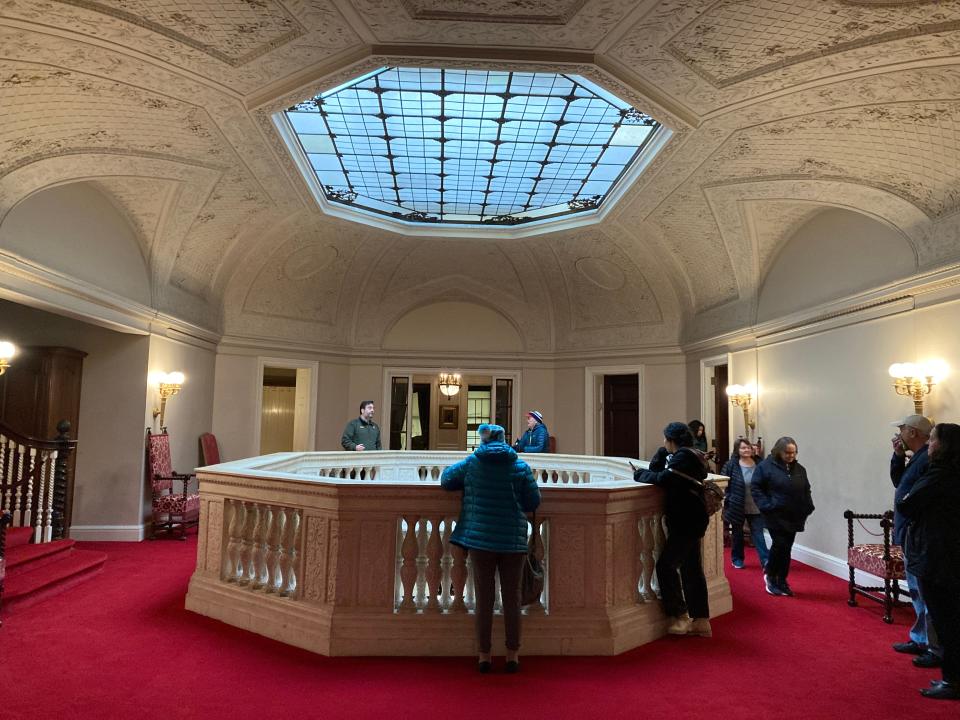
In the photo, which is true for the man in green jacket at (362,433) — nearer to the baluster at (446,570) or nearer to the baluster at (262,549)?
the baluster at (262,549)

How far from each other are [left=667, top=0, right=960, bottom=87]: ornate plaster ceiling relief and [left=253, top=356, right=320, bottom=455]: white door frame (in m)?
9.64

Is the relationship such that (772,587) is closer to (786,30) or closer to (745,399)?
(745,399)

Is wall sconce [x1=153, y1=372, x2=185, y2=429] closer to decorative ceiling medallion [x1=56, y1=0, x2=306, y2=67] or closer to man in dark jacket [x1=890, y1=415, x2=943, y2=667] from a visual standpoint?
decorative ceiling medallion [x1=56, y1=0, x2=306, y2=67]

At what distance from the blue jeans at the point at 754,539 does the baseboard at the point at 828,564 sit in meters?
0.86

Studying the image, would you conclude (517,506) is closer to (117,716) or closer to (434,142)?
(117,716)

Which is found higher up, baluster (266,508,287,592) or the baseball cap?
the baseball cap

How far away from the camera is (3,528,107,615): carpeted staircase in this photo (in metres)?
5.84

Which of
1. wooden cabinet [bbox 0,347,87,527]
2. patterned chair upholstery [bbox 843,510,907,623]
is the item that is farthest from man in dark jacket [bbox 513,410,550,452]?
wooden cabinet [bbox 0,347,87,527]

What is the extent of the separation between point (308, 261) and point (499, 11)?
8223 mm

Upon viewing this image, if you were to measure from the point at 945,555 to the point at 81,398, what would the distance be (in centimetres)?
1022

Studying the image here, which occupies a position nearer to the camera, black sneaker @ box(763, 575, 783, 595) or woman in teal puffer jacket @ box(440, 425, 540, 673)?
woman in teal puffer jacket @ box(440, 425, 540, 673)

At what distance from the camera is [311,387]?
1344cm

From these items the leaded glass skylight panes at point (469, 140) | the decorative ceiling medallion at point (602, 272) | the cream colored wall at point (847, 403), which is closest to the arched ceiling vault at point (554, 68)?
the leaded glass skylight panes at point (469, 140)

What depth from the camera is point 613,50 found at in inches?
226
